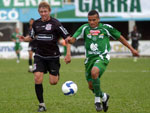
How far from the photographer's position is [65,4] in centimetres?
3844

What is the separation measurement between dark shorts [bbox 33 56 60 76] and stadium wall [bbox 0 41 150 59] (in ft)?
82.0

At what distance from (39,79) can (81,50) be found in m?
25.7

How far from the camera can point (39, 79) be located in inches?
339

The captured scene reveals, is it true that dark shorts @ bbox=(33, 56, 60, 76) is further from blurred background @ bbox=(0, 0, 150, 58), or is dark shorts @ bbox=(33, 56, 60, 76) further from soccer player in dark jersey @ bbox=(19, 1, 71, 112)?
blurred background @ bbox=(0, 0, 150, 58)

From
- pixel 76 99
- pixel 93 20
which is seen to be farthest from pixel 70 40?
pixel 76 99

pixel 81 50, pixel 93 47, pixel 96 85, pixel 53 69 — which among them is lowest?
pixel 81 50

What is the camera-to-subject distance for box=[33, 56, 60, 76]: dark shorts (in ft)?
28.8

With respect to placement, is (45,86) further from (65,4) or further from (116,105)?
(65,4)

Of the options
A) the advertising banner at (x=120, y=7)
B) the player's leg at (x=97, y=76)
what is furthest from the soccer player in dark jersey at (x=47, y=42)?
the advertising banner at (x=120, y=7)

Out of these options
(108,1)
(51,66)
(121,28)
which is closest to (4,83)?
(51,66)

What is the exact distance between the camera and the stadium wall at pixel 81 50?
3378 centimetres

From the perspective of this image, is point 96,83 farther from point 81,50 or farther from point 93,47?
point 81,50

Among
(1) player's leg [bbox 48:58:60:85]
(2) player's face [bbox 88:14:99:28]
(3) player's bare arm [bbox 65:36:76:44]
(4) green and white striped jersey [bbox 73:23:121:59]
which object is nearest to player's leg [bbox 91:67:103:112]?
(4) green and white striped jersey [bbox 73:23:121:59]

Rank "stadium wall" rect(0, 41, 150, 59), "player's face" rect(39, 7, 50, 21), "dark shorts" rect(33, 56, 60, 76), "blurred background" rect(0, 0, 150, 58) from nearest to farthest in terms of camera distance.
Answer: "player's face" rect(39, 7, 50, 21) → "dark shorts" rect(33, 56, 60, 76) → "blurred background" rect(0, 0, 150, 58) → "stadium wall" rect(0, 41, 150, 59)
